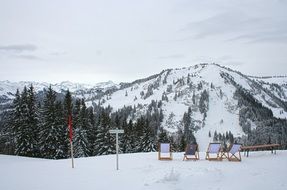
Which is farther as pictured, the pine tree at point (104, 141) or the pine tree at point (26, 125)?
the pine tree at point (104, 141)

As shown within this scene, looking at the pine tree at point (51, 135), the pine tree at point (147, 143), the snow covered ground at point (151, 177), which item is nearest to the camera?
the snow covered ground at point (151, 177)

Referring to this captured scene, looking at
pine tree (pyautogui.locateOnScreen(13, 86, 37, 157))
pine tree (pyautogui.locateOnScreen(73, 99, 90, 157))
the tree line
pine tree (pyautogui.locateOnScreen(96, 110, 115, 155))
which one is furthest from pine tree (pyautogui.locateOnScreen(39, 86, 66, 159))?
pine tree (pyautogui.locateOnScreen(96, 110, 115, 155))

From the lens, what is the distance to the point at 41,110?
45.3 meters

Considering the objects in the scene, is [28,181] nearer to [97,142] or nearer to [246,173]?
[246,173]

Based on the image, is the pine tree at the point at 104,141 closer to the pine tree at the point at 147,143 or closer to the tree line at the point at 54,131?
the tree line at the point at 54,131

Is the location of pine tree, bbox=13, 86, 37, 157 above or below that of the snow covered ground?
above

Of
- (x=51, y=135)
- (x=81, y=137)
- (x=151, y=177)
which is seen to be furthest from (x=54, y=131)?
(x=151, y=177)

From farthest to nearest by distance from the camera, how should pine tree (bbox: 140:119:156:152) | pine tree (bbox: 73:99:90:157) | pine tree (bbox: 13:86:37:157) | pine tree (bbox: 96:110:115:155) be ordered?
pine tree (bbox: 140:119:156:152) → pine tree (bbox: 96:110:115:155) → pine tree (bbox: 73:99:90:157) → pine tree (bbox: 13:86:37:157)

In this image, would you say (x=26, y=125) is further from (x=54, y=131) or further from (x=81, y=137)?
(x=81, y=137)

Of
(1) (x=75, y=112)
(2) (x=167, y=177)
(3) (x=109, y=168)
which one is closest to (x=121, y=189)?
(2) (x=167, y=177)

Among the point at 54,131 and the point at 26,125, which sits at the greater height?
the point at 26,125

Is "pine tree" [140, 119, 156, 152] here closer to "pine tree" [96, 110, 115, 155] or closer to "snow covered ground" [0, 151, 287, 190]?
"pine tree" [96, 110, 115, 155]

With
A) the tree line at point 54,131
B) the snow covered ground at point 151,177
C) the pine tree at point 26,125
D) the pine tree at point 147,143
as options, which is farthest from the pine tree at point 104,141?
the snow covered ground at point 151,177

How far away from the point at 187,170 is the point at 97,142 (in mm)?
33766
